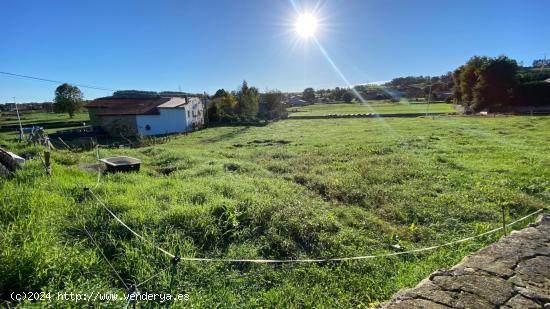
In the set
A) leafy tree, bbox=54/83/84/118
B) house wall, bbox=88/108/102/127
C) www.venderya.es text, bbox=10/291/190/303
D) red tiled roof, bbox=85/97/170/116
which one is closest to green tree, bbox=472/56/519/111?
red tiled roof, bbox=85/97/170/116

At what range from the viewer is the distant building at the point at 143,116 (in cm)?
2804

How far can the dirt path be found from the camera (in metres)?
2.25

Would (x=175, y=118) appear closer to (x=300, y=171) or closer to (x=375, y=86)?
(x=300, y=171)

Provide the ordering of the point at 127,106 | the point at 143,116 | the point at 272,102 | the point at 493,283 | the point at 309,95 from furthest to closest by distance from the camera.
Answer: the point at 309,95 → the point at 272,102 → the point at 127,106 → the point at 143,116 → the point at 493,283

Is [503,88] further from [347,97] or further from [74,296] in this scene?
[347,97]

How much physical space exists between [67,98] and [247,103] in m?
28.8

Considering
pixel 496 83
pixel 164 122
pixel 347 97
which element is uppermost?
pixel 347 97

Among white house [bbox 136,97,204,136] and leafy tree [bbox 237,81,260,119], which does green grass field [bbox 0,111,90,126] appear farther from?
leafy tree [bbox 237,81,260,119]

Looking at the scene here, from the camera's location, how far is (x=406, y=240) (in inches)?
192

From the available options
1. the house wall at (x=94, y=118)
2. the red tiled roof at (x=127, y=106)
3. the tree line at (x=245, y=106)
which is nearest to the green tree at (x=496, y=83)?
the tree line at (x=245, y=106)

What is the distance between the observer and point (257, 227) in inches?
186

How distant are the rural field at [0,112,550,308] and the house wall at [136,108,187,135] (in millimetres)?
21505

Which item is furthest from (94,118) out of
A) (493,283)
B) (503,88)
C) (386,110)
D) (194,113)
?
(503,88)


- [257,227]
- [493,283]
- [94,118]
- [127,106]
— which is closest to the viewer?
[493,283]
